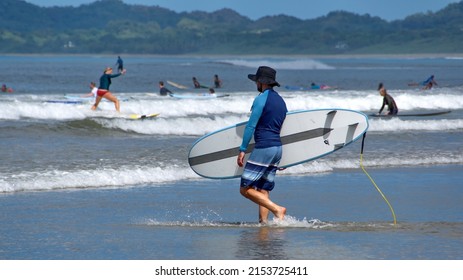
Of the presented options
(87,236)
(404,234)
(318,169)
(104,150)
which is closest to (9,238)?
(87,236)

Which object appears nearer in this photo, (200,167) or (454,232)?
(454,232)

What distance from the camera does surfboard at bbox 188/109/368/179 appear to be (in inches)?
418

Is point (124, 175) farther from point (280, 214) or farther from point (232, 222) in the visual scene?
point (280, 214)

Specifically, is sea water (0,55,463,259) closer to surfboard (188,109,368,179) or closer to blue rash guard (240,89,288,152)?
surfboard (188,109,368,179)

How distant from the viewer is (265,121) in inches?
376

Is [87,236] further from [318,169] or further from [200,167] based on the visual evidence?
[318,169]

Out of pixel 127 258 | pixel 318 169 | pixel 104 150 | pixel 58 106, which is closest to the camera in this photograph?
pixel 127 258

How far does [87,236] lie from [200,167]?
5.99 feet

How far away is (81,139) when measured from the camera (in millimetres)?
20938

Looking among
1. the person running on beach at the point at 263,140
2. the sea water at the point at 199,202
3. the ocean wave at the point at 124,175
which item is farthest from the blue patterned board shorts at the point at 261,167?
the ocean wave at the point at 124,175

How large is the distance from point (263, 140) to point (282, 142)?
1.02 m

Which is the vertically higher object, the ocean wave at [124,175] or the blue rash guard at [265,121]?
the blue rash guard at [265,121]

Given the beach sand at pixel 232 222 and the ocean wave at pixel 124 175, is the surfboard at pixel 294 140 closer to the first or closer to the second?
the beach sand at pixel 232 222

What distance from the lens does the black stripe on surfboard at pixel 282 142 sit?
1060 centimetres
